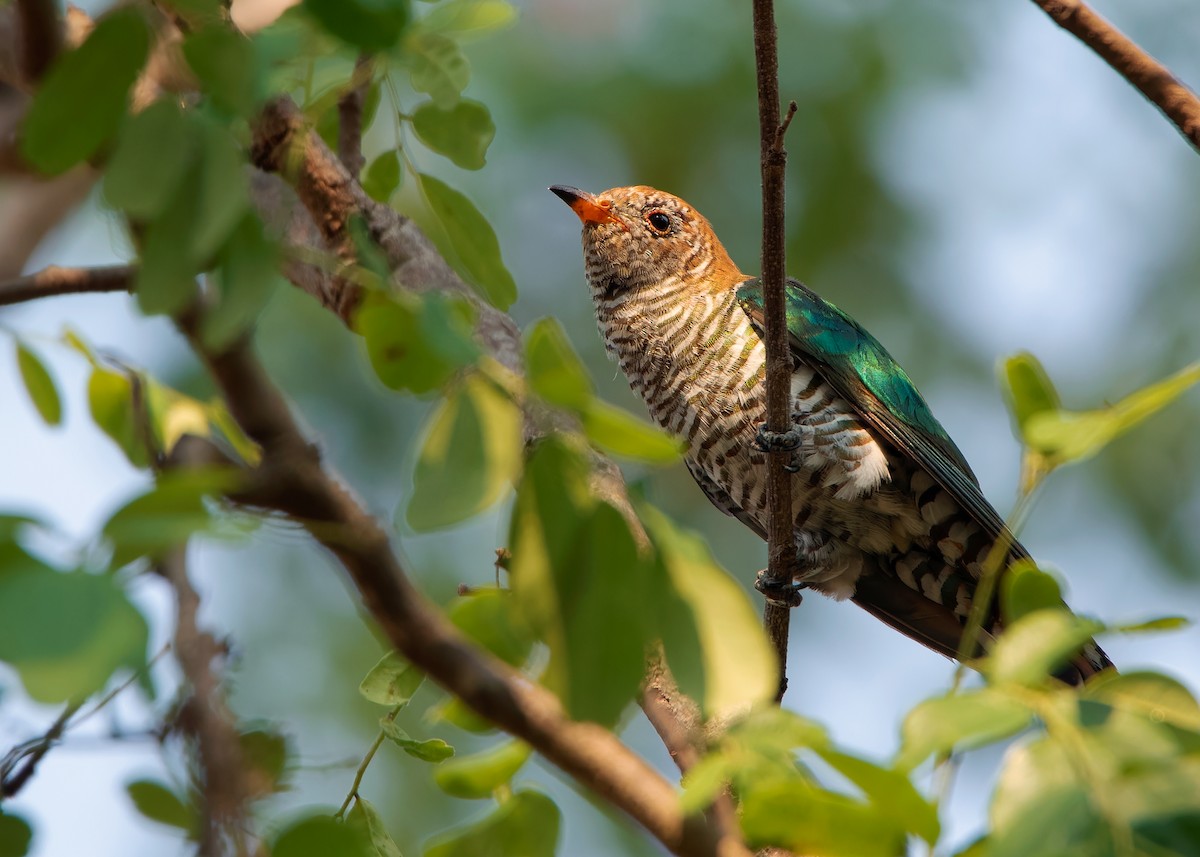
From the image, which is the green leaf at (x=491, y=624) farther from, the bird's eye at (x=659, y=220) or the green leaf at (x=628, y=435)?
the bird's eye at (x=659, y=220)

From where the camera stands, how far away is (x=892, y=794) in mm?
1170

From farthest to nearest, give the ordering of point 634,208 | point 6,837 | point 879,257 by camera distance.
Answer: point 879,257 → point 634,208 → point 6,837

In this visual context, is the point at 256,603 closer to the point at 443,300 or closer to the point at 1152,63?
the point at 1152,63

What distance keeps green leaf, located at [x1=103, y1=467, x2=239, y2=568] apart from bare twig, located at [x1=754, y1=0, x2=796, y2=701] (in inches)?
60.7

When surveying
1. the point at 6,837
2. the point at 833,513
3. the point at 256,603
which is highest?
the point at 833,513

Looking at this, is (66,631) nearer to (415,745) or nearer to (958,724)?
(958,724)

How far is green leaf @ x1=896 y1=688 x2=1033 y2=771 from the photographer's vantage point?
1094 millimetres

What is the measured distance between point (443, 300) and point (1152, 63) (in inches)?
84.9

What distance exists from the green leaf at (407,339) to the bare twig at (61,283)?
0.77 m

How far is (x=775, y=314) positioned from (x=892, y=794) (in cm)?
161

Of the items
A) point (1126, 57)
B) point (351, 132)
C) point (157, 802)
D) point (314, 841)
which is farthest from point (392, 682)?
point (1126, 57)

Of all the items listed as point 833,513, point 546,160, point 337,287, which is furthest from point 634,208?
point 546,160

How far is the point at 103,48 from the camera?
1.33 m

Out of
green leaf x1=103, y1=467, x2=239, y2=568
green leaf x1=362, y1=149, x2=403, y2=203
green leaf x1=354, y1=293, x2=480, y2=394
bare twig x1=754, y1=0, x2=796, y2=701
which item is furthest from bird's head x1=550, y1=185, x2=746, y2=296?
green leaf x1=103, y1=467, x2=239, y2=568
